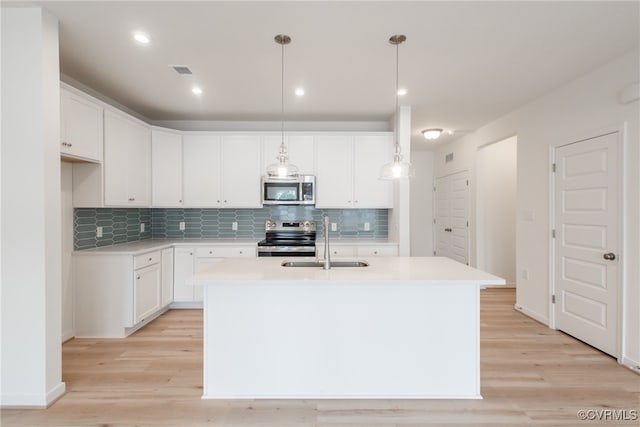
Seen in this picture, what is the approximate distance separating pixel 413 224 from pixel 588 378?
4860mm

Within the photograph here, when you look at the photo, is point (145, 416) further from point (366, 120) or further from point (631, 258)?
point (366, 120)

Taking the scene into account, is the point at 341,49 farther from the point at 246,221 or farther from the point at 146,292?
the point at 146,292

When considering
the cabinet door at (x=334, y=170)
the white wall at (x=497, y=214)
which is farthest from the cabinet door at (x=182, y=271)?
the white wall at (x=497, y=214)

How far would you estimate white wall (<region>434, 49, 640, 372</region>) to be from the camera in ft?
9.20

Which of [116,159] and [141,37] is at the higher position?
[141,37]

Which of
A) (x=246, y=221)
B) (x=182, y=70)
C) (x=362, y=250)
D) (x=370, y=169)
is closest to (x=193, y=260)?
(x=246, y=221)

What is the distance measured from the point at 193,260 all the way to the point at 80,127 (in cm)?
201

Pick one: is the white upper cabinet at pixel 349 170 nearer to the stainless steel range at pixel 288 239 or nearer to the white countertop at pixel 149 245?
the stainless steel range at pixel 288 239

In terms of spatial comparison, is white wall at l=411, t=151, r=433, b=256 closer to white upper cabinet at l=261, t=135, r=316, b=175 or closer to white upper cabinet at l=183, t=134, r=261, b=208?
white upper cabinet at l=261, t=135, r=316, b=175

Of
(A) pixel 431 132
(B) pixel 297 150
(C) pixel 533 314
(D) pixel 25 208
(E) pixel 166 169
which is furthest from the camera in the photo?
(A) pixel 431 132

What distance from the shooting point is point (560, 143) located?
363 centimetres

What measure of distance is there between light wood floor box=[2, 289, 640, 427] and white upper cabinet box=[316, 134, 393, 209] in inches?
91.0

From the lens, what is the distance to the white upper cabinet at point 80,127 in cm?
297

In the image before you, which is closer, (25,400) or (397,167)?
(25,400)
